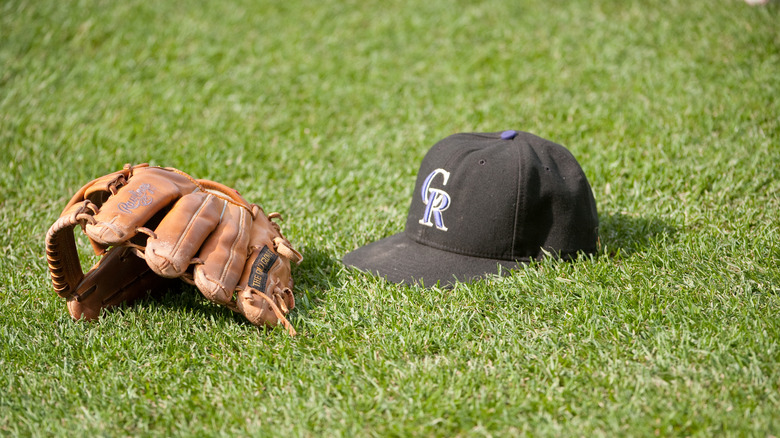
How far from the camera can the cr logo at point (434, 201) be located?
3197mm

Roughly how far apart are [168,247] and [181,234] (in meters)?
0.09

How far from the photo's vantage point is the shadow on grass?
3516mm

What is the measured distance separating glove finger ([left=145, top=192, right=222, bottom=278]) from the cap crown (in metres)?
1.06

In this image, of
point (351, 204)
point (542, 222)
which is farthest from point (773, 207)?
point (351, 204)

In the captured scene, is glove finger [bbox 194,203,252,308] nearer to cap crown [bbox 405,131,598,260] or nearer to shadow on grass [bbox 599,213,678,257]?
cap crown [bbox 405,131,598,260]

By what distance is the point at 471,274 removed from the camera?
312cm

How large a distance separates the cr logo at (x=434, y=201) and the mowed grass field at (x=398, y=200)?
35 centimetres

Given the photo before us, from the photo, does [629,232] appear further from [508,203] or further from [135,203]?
[135,203]

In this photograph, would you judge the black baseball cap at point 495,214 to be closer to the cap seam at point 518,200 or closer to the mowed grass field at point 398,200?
the cap seam at point 518,200

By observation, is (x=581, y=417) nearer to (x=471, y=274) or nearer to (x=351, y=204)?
(x=471, y=274)

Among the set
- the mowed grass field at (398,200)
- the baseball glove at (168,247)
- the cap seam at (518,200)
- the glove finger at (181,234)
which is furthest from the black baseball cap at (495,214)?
the glove finger at (181,234)

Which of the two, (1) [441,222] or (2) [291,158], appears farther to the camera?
(2) [291,158]

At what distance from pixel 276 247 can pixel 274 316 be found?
39 cm

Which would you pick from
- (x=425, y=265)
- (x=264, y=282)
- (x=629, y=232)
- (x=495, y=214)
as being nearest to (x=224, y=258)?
(x=264, y=282)
